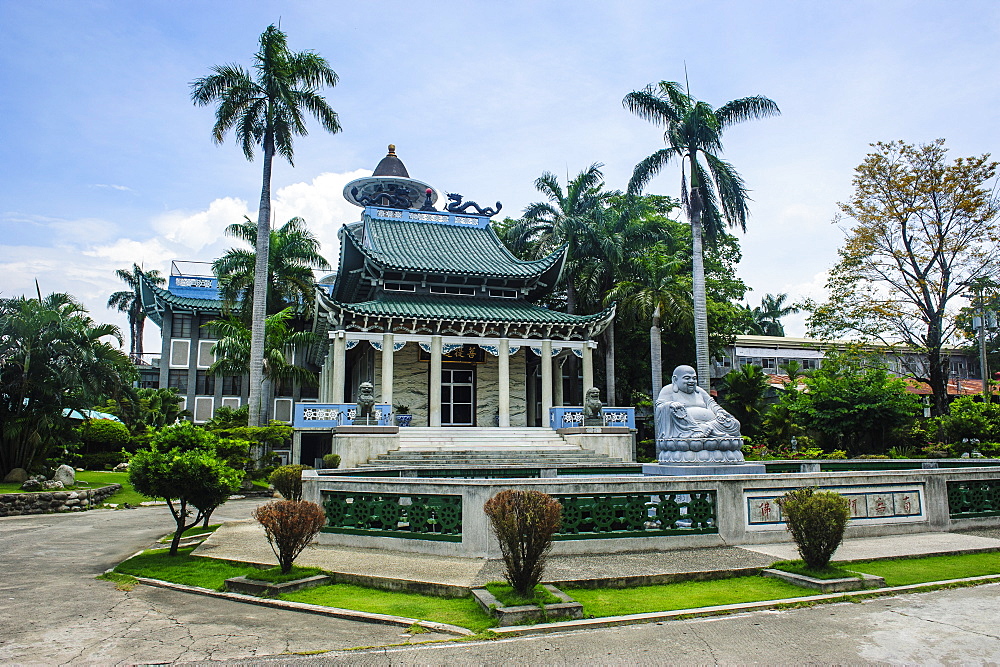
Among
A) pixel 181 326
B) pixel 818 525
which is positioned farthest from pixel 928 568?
pixel 181 326

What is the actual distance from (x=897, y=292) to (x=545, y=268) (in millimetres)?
13800

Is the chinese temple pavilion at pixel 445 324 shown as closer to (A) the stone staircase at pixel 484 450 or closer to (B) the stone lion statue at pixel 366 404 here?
(A) the stone staircase at pixel 484 450

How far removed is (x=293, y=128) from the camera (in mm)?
28125

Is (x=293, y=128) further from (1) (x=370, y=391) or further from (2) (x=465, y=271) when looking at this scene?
(1) (x=370, y=391)

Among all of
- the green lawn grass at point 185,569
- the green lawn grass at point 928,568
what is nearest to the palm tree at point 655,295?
the green lawn grass at point 928,568

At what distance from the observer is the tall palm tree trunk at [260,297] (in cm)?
2600

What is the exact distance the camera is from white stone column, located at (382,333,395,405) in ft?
80.7

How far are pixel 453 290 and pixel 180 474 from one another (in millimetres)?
19840

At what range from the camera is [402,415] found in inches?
1017

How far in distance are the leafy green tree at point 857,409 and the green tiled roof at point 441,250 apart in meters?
11.7

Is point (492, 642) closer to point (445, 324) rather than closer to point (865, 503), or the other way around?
point (865, 503)

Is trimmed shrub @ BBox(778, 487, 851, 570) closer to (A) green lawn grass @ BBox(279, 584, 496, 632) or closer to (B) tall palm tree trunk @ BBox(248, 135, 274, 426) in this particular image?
(A) green lawn grass @ BBox(279, 584, 496, 632)

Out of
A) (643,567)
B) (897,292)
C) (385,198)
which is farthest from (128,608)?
(385,198)

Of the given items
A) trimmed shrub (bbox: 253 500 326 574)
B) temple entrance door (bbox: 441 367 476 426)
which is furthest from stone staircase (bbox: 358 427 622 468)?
trimmed shrub (bbox: 253 500 326 574)
